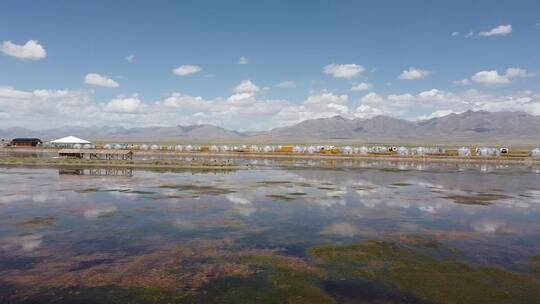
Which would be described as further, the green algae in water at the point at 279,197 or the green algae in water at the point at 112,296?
the green algae in water at the point at 279,197

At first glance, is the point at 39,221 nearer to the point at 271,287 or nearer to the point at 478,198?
the point at 271,287

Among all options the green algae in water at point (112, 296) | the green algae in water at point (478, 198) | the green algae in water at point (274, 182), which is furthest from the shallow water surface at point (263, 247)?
the green algae in water at point (274, 182)

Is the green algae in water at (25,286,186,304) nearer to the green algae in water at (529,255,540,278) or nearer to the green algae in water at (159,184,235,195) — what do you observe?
the green algae in water at (529,255,540,278)

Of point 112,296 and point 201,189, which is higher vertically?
point 201,189

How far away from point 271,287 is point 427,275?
6023 mm

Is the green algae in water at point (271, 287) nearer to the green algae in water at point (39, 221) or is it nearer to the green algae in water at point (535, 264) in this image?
the green algae in water at point (535, 264)

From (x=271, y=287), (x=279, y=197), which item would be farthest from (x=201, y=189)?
(x=271, y=287)

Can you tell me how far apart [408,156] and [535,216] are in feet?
235

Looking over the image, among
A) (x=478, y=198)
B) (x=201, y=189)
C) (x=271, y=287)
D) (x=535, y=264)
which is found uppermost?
(x=201, y=189)

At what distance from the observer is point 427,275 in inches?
596

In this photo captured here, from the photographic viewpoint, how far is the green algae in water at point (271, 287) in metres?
12.7

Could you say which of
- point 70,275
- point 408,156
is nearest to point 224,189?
point 70,275

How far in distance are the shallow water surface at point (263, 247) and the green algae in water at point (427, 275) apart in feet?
0.22

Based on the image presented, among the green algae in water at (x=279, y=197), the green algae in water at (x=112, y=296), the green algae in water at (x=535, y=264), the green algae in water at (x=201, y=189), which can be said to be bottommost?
the green algae in water at (x=535, y=264)
